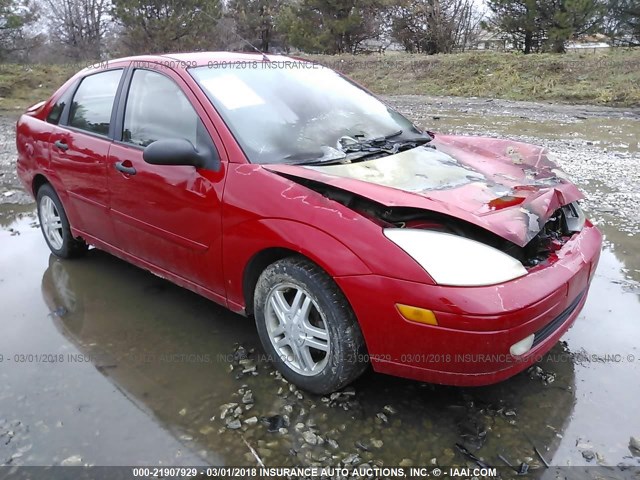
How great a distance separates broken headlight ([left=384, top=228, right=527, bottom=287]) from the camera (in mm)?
2266

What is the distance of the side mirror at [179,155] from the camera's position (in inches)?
115

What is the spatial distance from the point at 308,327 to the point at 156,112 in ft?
5.62

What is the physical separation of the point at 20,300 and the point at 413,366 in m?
2.94

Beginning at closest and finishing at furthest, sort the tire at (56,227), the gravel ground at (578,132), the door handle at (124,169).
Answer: the door handle at (124,169) < the tire at (56,227) < the gravel ground at (578,132)

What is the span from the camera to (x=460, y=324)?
221 cm

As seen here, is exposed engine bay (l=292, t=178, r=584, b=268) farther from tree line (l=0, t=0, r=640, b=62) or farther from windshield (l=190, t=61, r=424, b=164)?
tree line (l=0, t=0, r=640, b=62)

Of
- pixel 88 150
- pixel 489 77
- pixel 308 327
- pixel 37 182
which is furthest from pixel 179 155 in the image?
pixel 489 77

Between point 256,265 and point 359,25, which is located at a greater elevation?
point 359,25

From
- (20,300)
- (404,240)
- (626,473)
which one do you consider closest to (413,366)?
(404,240)

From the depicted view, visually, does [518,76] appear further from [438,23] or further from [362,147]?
[362,147]

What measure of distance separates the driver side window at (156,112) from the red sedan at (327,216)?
11mm

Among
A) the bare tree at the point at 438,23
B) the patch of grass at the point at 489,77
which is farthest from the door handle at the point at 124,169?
the bare tree at the point at 438,23

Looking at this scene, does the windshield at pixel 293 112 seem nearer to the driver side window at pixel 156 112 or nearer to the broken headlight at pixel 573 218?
the driver side window at pixel 156 112

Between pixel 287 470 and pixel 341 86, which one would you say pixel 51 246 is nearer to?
pixel 341 86
